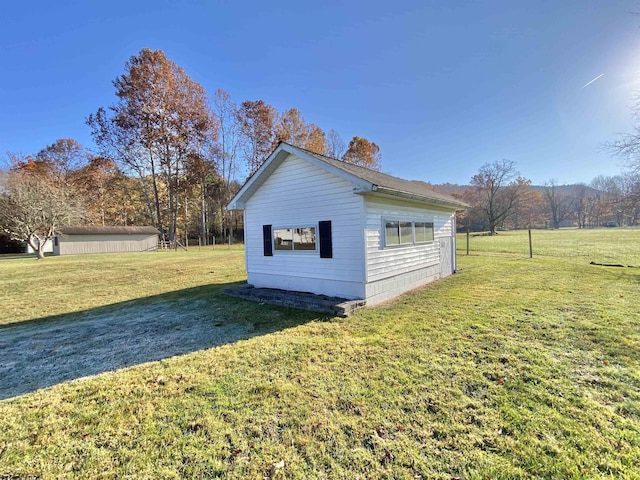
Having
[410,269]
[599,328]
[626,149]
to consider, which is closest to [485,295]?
[410,269]

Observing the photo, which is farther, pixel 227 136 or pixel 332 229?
pixel 227 136

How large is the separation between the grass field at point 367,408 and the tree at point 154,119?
28.2 m

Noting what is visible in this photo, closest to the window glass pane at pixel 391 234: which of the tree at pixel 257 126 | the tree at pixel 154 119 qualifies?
the tree at pixel 257 126

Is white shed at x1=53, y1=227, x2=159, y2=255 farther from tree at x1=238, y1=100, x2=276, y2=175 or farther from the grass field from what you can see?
the grass field

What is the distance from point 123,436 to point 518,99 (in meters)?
16.5

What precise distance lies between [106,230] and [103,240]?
3.50ft

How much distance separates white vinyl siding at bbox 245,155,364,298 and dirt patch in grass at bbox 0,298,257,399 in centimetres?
204

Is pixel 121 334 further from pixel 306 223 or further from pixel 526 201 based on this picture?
pixel 526 201

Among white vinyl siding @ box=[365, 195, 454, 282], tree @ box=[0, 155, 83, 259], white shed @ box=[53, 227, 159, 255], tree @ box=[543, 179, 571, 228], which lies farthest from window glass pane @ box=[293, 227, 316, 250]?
tree @ box=[543, 179, 571, 228]

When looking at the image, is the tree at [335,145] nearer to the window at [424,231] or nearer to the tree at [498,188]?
the tree at [498,188]

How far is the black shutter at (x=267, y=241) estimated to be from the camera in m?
8.31

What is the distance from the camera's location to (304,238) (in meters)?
7.50

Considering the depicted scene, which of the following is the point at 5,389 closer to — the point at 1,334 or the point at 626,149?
the point at 1,334

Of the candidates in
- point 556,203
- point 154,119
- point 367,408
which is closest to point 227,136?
point 154,119
